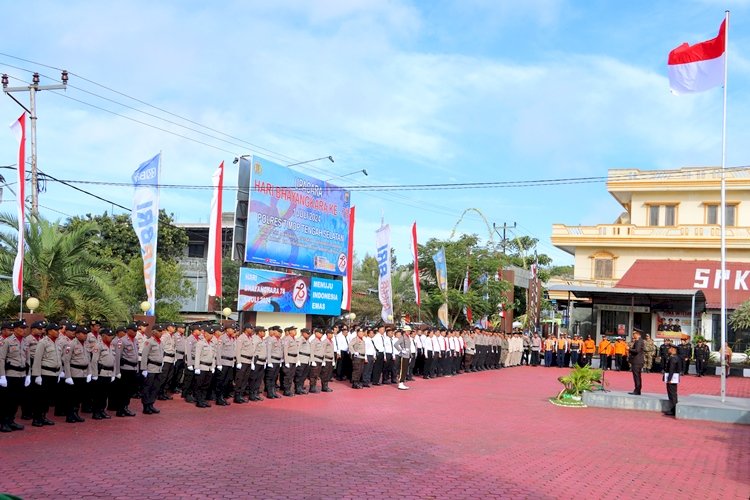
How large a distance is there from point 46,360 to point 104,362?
1014mm

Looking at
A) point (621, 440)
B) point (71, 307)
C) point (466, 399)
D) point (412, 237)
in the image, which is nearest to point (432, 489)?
point (621, 440)

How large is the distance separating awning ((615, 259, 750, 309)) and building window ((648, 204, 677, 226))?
556 cm

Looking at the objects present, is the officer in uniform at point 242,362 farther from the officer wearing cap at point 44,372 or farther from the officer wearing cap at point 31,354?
the officer wearing cap at point 31,354

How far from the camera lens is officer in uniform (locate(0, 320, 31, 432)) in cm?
1056

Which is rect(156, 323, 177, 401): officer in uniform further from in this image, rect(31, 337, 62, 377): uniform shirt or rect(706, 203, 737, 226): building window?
rect(706, 203, 737, 226): building window

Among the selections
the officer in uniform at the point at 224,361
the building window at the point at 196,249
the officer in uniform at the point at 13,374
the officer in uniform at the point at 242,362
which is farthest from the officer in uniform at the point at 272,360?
the building window at the point at 196,249

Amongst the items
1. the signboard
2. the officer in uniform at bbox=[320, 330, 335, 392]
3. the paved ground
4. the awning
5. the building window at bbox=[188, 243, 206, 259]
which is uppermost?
the building window at bbox=[188, 243, 206, 259]

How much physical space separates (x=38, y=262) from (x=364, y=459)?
10444mm

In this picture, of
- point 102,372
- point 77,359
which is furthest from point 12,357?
point 102,372

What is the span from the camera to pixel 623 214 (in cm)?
5175

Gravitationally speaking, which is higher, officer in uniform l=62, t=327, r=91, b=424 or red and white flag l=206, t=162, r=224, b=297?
red and white flag l=206, t=162, r=224, b=297

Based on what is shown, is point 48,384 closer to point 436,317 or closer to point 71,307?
point 71,307

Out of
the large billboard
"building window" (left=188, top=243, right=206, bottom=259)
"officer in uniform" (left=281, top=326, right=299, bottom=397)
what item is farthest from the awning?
"building window" (left=188, top=243, right=206, bottom=259)

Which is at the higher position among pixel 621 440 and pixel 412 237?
pixel 412 237
